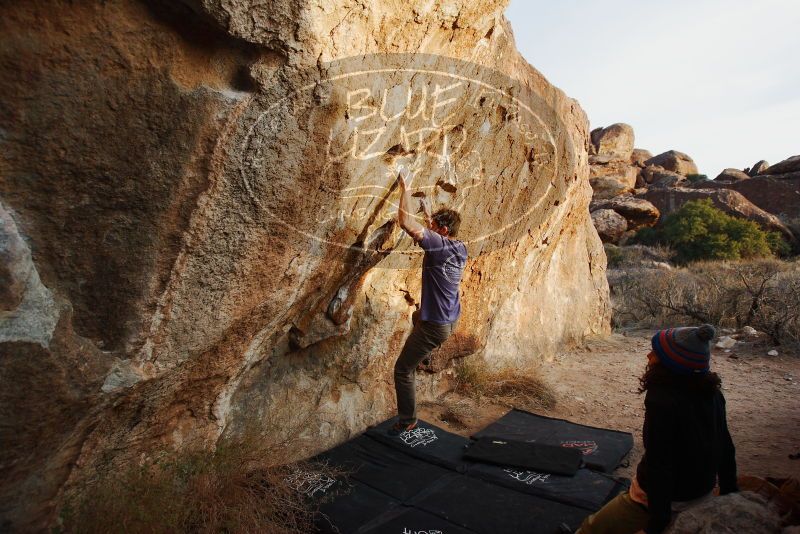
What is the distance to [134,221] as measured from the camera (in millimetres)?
2104

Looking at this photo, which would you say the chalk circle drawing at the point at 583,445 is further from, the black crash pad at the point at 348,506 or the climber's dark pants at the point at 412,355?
the black crash pad at the point at 348,506

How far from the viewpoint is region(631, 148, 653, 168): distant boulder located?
23723mm

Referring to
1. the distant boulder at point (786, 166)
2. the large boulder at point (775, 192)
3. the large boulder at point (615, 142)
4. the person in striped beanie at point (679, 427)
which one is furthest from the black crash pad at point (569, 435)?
the distant boulder at point (786, 166)

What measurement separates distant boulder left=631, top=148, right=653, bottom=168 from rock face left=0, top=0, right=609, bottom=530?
22.5 metres

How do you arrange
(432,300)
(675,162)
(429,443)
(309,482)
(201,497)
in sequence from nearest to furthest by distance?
(201,497) < (309,482) < (432,300) < (429,443) < (675,162)

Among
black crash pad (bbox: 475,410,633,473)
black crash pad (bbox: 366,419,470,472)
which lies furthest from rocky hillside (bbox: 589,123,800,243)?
black crash pad (bbox: 366,419,470,472)

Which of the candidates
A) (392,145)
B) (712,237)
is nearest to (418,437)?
(392,145)

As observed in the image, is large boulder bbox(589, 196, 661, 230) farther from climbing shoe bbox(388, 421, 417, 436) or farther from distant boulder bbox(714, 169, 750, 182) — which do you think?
climbing shoe bbox(388, 421, 417, 436)

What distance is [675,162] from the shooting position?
2378cm

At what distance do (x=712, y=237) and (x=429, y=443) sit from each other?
1310cm

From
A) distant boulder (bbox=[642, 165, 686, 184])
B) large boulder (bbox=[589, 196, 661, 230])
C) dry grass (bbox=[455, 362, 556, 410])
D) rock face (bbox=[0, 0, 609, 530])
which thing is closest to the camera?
rock face (bbox=[0, 0, 609, 530])

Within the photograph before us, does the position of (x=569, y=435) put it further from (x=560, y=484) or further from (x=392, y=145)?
(x=392, y=145)

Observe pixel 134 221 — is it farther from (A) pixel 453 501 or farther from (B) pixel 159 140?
(A) pixel 453 501

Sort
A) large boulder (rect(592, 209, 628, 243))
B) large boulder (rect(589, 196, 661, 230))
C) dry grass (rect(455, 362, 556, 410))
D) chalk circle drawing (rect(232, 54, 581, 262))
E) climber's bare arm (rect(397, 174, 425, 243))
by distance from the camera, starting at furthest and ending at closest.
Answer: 1. large boulder (rect(589, 196, 661, 230))
2. large boulder (rect(592, 209, 628, 243))
3. dry grass (rect(455, 362, 556, 410))
4. climber's bare arm (rect(397, 174, 425, 243))
5. chalk circle drawing (rect(232, 54, 581, 262))
